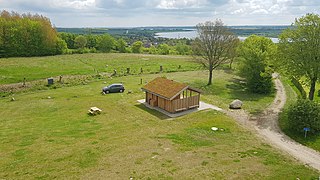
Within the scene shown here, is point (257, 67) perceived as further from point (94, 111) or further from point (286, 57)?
point (94, 111)

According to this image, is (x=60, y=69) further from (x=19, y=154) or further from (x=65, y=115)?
(x=19, y=154)

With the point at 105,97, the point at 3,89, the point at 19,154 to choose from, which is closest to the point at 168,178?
the point at 19,154

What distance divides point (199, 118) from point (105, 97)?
14.7 m

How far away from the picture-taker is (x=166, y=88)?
31.5m

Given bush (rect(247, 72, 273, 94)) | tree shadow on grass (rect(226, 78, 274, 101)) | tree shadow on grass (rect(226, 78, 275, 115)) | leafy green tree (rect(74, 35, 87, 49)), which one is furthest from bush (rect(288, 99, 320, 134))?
leafy green tree (rect(74, 35, 87, 49))

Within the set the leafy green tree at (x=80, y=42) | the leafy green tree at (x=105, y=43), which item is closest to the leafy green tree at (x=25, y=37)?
the leafy green tree at (x=80, y=42)

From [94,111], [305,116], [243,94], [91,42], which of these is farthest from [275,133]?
[91,42]

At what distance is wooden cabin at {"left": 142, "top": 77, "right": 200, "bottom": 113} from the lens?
98.2 ft

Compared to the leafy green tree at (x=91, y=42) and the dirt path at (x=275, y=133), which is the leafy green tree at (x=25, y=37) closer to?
the leafy green tree at (x=91, y=42)

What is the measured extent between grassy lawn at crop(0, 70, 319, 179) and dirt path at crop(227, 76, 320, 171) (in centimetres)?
113

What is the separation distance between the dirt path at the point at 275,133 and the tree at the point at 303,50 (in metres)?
5.01

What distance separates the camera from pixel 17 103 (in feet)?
113

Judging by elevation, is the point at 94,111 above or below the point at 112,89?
below

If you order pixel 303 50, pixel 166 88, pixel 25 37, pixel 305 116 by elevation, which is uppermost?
pixel 25 37
